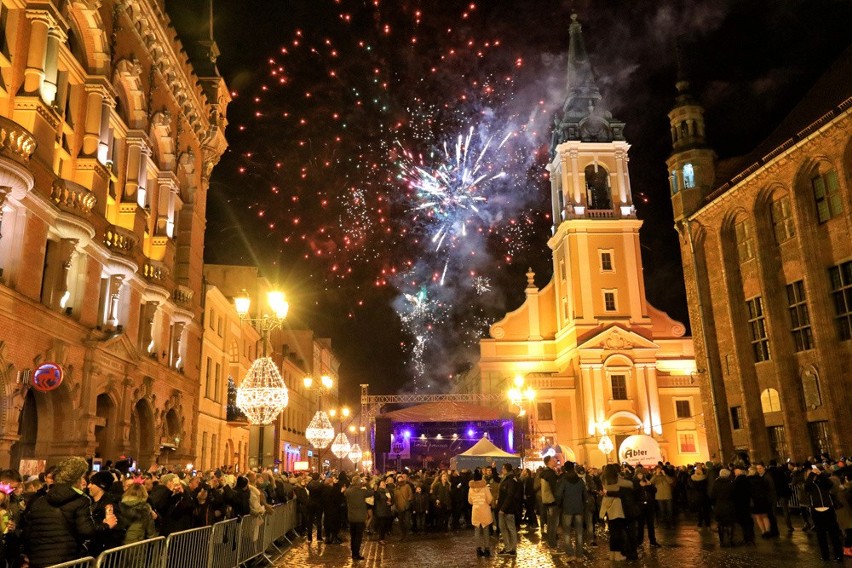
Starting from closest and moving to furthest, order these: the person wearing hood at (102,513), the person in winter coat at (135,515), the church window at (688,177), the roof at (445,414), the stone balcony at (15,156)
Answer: the person wearing hood at (102,513), the person in winter coat at (135,515), the stone balcony at (15,156), the church window at (688,177), the roof at (445,414)

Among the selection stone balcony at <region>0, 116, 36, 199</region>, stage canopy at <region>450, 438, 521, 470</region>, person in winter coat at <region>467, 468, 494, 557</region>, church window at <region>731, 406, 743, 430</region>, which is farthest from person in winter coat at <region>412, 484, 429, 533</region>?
church window at <region>731, 406, 743, 430</region>

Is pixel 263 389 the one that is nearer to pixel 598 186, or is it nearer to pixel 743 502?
pixel 743 502

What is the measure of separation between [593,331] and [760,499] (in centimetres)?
3694

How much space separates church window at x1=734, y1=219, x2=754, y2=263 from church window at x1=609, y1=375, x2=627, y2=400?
851 inches

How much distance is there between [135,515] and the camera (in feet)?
27.2

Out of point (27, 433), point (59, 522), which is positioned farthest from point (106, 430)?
point (59, 522)

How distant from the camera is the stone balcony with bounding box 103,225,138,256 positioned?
789 inches

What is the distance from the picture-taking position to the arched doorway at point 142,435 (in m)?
23.5

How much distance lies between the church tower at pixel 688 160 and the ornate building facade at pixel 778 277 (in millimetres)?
69

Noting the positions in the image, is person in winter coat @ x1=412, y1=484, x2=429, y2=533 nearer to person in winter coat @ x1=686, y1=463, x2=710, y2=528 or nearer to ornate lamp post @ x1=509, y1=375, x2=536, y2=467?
person in winter coat @ x1=686, y1=463, x2=710, y2=528

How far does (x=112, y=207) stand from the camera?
72.4 feet

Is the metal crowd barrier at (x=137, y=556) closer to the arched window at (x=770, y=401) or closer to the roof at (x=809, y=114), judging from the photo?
the roof at (x=809, y=114)

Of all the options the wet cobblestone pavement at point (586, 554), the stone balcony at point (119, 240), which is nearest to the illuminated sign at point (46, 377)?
the stone balcony at point (119, 240)

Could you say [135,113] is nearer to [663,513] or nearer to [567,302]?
[663,513]
